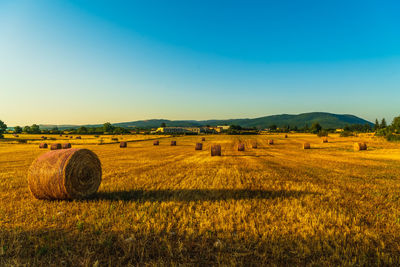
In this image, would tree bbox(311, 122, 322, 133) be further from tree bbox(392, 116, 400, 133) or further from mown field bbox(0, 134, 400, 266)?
mown field bbox(0, 134, 400, 266)

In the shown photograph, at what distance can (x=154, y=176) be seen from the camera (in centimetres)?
1230

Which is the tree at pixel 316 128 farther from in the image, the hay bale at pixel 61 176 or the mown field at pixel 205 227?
the hay bale at pixel 61 176

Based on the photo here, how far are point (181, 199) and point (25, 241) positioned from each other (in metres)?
4.72

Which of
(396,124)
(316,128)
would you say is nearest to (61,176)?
(396,124)

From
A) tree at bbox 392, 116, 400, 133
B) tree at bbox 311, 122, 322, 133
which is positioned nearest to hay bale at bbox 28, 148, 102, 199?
tree at bbox 392, 116, 400, 133

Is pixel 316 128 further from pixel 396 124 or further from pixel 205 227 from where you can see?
pixel 205 227

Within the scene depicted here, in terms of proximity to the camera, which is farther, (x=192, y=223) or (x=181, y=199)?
(x=181, y=199)

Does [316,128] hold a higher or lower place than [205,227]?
higher

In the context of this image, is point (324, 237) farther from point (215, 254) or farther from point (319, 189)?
point (319, 189)

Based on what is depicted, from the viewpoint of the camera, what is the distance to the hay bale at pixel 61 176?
7820mm

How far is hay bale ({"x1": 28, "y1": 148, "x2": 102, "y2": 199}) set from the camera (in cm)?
782

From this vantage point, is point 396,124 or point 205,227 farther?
point 396,124

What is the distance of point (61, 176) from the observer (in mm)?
7867

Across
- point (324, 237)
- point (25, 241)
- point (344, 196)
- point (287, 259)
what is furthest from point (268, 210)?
point (25, 241)
